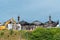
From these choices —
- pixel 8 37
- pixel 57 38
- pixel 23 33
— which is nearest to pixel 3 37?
pixel 8 37

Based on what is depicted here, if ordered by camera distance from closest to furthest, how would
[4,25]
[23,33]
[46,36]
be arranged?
[46,36] → [23,33] → [4,25]

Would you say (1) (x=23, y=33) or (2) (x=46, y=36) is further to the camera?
(1) (x=23, y=33)

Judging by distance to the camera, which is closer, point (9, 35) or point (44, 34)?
point (44, 34)

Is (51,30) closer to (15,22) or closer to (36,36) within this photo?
(36,36)

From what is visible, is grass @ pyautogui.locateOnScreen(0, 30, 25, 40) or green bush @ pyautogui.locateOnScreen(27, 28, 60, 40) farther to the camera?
grass @ pyautogui.locateOnScreen(0, 30, 25, 40)

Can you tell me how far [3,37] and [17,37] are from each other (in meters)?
1.97

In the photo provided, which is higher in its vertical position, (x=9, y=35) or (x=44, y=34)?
(x=44, y=34)

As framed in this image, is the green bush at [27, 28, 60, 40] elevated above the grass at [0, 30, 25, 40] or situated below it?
above

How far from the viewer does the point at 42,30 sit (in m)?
33.4

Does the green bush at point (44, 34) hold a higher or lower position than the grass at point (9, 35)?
higher

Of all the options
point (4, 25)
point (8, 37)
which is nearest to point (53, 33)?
point (8, 37)

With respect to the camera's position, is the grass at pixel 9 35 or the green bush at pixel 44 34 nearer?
the green bush at pixel 44 34

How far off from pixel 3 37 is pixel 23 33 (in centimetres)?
321

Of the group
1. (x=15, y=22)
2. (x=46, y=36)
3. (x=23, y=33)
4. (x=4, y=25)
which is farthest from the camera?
(x=4, y=25)
